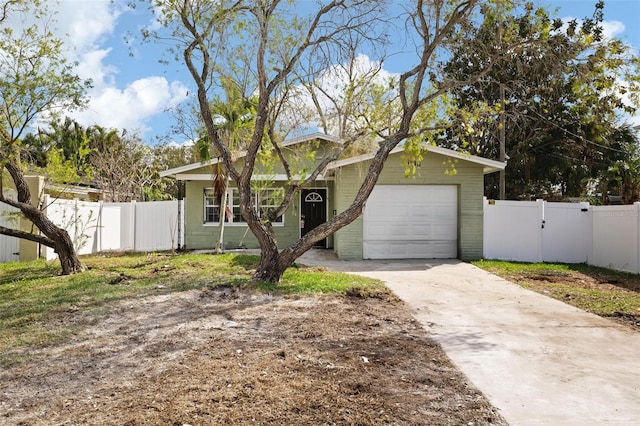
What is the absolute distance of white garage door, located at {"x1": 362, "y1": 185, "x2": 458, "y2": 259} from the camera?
14000 millimetres

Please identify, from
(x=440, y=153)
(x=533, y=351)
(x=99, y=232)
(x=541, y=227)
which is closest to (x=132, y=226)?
(x=99, y=232)

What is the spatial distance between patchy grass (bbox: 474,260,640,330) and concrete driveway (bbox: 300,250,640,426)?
0.43 m

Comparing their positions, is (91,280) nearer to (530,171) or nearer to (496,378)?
(496,378)

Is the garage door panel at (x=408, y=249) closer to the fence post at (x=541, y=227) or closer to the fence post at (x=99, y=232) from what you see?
the fence post at (x=541, y=227)

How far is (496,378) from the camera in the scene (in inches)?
180

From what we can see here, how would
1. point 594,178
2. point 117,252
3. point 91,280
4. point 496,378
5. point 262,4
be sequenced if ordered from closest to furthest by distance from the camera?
point 496,378 → point 262,4 → point 91,280 → point 117,252 → point 594,178

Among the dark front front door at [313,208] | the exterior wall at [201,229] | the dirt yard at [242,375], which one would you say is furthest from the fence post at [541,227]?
the dirt yard at [242,375]

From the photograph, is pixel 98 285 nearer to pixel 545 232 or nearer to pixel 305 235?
pixel 305 235

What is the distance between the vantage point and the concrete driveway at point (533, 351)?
12.9 ft

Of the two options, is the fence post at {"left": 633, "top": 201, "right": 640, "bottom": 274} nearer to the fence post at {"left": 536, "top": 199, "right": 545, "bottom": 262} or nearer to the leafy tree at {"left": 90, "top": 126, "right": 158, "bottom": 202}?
the fence post at {"left": 536, "top": 199, "right": 545, "bottom": 262}

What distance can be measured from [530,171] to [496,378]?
22.9 m

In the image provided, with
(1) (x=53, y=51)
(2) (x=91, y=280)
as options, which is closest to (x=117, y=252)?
(2) (x=91, y=280)

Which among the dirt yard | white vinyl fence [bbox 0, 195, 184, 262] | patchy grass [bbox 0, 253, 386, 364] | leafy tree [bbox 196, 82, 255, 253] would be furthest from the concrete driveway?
white vinyl fence [bbox 0, 195, 184, 262]

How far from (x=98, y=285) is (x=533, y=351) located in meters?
7.42
